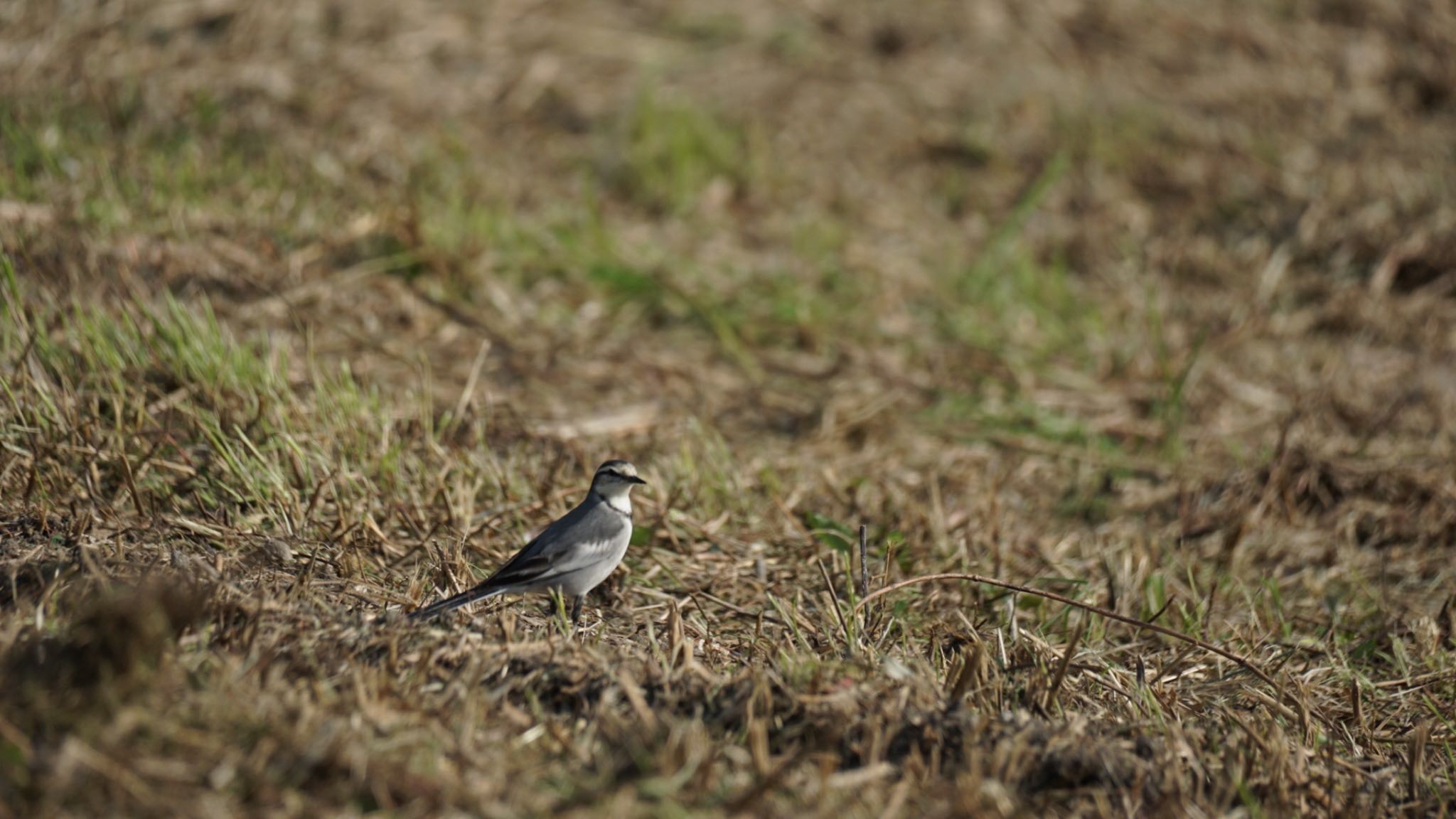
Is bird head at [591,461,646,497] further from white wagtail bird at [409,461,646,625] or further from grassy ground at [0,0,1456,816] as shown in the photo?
grassy ground at [0,0,1456,816]

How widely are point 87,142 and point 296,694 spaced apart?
458cm

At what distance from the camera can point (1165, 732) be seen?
3.29 metres

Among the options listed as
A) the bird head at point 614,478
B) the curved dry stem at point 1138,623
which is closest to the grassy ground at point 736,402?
the curved dry stem at point 1138,623

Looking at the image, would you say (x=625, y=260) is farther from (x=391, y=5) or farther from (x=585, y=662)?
(x=585, y=662)

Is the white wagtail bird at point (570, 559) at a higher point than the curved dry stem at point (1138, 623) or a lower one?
higher

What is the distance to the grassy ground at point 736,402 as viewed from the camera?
298 cm

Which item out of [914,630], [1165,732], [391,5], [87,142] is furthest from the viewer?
[391,5]

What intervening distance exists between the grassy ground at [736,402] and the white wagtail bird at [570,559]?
124 millimetres

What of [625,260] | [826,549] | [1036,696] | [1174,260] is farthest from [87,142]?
[1174,260]

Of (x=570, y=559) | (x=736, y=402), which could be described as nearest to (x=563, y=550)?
(x=570, y=559)

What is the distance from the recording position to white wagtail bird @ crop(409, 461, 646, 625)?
3605mm

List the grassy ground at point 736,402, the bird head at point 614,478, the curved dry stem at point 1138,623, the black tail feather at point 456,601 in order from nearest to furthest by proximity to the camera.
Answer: the grassy ground at point 736,402, the black tail feather at point 456,601, the curved dry stem at point 1138,623, the bird head at point 614,478

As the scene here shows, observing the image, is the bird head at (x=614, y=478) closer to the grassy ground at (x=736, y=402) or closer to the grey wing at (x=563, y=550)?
the grey wing at (x=563, y=550)

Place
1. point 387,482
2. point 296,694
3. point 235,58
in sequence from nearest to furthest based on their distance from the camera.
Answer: point 296,694, point 387,482, point 235,58
